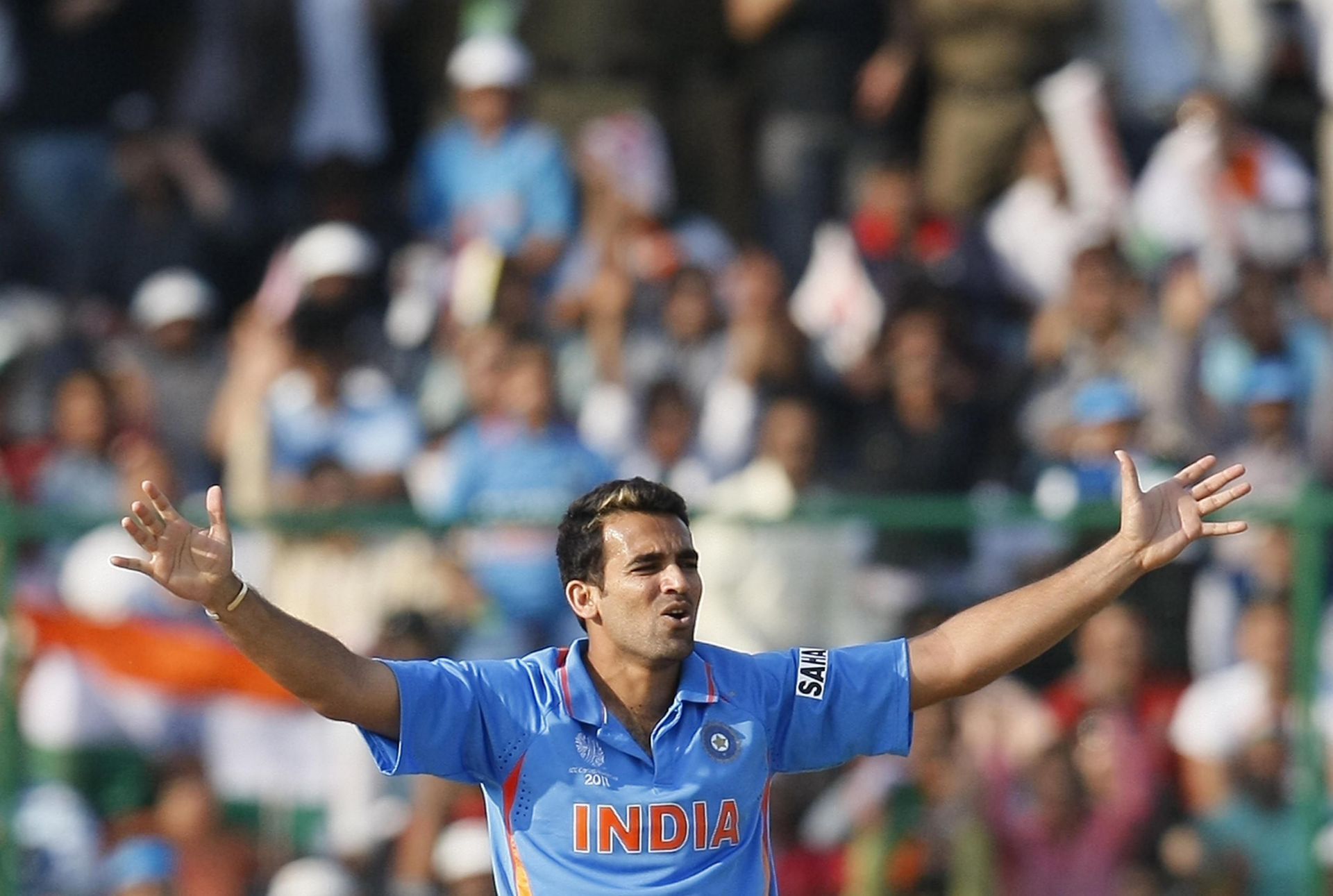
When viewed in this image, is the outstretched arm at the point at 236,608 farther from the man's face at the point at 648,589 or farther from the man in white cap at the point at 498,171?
the man in white cap at the point at 498,171

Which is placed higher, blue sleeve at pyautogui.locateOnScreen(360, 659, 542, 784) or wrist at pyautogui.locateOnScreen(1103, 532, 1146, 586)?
wrist at pyautogui.locateOnScreen(1103, 532, 1146, 586)

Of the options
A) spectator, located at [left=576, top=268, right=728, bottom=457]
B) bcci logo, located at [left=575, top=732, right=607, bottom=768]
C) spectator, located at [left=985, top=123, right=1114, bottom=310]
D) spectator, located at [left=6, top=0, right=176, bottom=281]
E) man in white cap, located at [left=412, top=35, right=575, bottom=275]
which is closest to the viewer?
bcci logo, located at [left=575, top=732, right=607, bottom=768]

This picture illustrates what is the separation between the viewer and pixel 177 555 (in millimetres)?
5062

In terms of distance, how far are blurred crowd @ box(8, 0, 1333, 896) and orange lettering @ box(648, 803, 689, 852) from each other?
11.2ft

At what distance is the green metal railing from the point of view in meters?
8.88

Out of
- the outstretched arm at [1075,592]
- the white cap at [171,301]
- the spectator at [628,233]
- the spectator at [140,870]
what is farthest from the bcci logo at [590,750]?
the white cap at [171,301]

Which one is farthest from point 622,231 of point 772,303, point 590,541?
point 590,541

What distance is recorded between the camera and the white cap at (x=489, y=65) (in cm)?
1206

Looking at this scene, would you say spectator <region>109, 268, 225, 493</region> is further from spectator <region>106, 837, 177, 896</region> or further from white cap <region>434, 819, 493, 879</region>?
white cap <region>434, 819, 493, 879</region>

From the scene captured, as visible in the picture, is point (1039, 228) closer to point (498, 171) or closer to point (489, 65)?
point (498, 171)

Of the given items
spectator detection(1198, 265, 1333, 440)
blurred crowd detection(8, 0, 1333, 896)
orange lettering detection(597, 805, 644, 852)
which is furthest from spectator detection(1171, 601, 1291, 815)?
orange lettering detection(597, 805, 644, 852)

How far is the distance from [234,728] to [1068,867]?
10.5 feet

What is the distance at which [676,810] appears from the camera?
5414mm

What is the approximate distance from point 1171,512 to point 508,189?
683 centimetres
